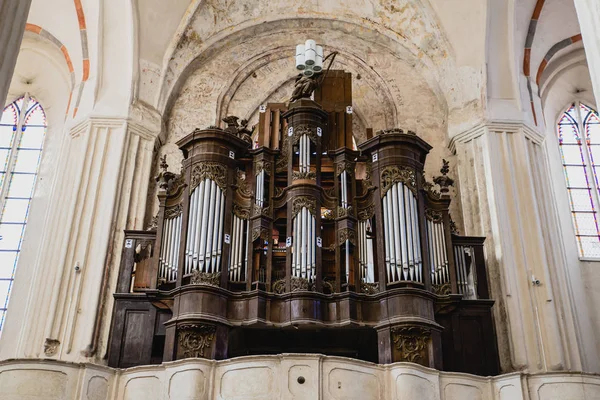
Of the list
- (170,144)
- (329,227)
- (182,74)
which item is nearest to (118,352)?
(329,227)

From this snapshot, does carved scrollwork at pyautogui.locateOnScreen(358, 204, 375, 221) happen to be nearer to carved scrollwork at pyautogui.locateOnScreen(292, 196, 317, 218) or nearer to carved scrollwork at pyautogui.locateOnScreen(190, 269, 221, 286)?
carved scrollwork at pyautogui.locateOnScreen(292, 196, 317, 218)

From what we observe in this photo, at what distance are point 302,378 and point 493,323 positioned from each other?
363 centimetres

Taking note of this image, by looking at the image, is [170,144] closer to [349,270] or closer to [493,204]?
[349,270]

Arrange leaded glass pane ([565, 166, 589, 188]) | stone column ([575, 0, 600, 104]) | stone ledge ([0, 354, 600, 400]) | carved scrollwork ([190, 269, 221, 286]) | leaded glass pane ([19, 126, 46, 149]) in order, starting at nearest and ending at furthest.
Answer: stone column ([575, 0, 600, 104]), stone ledge ([0, 354, 600, 400]), carved scrollwork ([190, 269, 221, 286]), leaded glass pane ([565, 166, 589, 188]), leaded glass pane ([19, 126, 46, 149])

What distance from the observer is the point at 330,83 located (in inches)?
582

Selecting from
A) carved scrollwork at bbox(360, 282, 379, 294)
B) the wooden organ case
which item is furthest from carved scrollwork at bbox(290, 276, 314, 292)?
carved scrollwork at bbox(360, 282, 379, 294)

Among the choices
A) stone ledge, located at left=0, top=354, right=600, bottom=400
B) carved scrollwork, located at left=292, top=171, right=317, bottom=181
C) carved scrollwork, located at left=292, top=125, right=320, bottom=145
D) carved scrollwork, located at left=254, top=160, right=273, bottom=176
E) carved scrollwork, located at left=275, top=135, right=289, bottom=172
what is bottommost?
stone ledge, located at left=0, top=354, right=600, bottom=400

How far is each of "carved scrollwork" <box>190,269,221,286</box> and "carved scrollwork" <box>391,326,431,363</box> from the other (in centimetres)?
268

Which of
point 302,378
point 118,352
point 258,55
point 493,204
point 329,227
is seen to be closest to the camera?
point 302,378

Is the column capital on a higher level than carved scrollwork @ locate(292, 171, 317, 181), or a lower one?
higher

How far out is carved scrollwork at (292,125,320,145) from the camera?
42.1 ft

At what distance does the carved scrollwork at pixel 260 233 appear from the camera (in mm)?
11953

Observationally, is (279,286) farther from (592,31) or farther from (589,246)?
(589,246)

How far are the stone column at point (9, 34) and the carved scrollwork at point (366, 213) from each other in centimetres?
645
